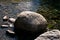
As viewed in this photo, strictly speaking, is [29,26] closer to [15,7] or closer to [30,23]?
[30,23]

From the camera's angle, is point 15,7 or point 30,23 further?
point 15,7

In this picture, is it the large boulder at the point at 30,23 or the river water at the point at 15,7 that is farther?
the river water at the point at 15,7

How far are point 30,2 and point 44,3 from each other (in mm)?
996

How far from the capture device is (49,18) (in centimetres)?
1037

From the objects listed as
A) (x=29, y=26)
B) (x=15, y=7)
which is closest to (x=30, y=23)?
(x=29, y=26)

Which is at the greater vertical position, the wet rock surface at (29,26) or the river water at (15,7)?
the river water at (15,7)

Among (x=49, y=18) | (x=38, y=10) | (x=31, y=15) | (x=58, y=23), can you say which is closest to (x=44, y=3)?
(x=38, y=10)

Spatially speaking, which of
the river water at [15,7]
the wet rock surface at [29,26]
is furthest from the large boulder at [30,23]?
the river water at [15,7]

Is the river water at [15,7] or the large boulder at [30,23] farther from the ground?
the river water at [15,7]

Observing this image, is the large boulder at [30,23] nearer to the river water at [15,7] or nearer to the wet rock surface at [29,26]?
the wet rock surface at [29,26]

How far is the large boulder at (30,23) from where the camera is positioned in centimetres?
826

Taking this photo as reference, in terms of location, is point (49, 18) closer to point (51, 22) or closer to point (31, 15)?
point (51, 22)

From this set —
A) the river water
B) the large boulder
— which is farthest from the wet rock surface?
the river water

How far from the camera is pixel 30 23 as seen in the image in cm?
828
